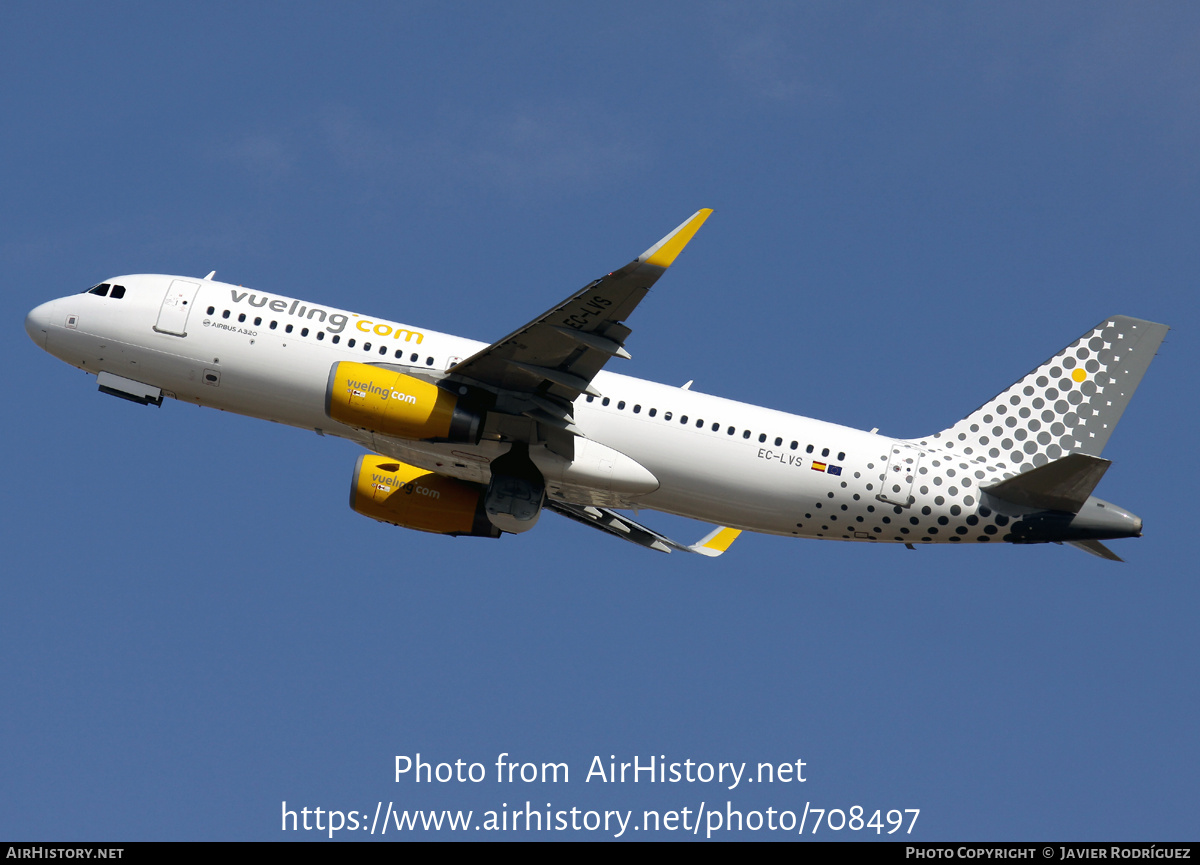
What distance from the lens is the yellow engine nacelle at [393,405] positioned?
3061 centimetres

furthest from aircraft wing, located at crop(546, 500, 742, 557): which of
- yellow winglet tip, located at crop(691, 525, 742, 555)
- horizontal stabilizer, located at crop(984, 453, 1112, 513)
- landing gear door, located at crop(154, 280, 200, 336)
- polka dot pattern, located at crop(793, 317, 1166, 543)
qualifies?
landing gear door, located at crop(154, 280, 200, 336)

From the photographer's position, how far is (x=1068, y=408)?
34312mm

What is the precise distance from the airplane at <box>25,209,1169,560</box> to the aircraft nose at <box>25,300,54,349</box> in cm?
6

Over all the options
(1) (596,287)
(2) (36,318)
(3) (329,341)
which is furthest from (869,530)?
(2) (36,318)

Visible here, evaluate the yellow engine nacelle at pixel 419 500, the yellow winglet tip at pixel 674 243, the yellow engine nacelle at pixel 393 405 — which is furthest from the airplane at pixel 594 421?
the yellow winglet tip at pixel 674 243

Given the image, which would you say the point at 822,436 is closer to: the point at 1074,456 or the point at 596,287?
the point at 1074,456

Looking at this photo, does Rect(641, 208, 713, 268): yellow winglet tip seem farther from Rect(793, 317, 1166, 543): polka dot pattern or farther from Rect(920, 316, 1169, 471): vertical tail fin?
Rect(920, 316, 1169, 471): vertical tail fin

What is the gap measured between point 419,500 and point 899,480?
42.9 feet

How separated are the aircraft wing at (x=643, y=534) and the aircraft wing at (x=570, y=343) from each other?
255 inches

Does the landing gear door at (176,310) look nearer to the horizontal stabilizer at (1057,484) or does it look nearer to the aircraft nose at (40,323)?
the aircraft nose at (40,323)

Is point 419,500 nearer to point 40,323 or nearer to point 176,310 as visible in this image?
point 176,310

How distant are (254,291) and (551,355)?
30.4ft

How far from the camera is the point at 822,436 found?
3312cm

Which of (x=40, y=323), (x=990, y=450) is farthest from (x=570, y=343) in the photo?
(x=40, y=323)
